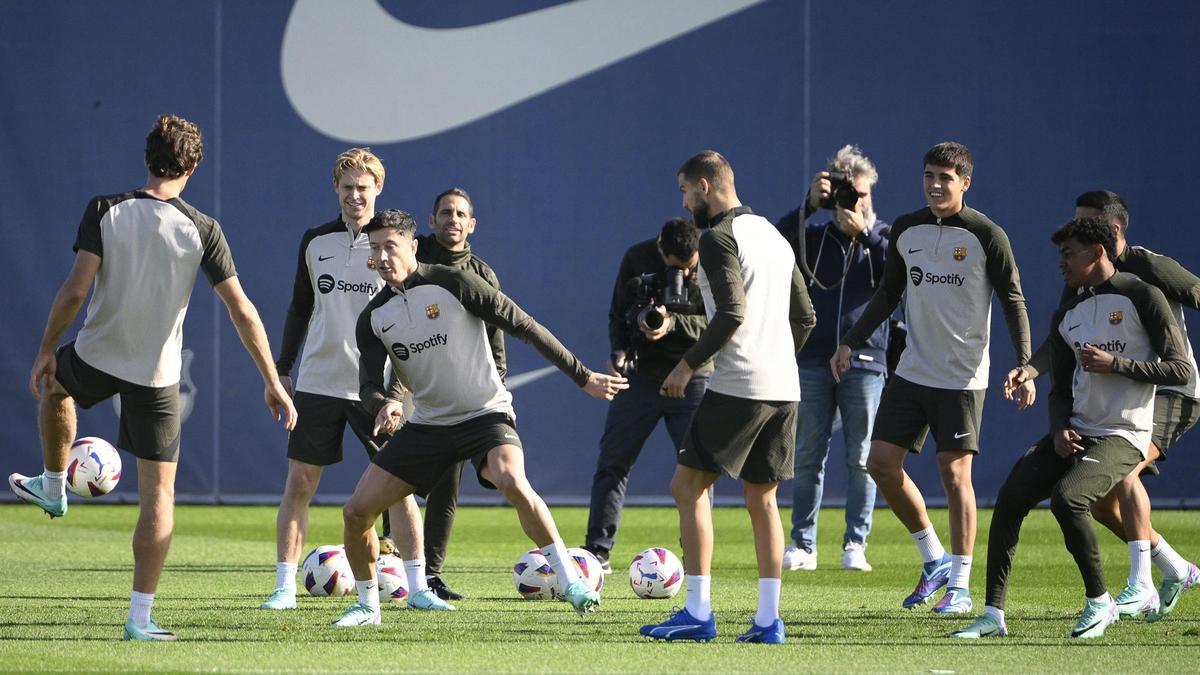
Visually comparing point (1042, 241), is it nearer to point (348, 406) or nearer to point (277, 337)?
point (277, 337)

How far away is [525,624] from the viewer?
6438 mm

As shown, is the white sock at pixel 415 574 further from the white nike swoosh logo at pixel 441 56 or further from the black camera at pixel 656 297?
the white nike swoosh logo at pixel 441 56

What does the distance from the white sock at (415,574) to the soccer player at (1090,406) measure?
95.6 inches

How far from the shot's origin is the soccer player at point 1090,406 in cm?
603

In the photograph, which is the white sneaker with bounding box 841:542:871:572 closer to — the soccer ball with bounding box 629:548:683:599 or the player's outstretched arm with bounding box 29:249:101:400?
the soccer ball with bounding box 629:548:683:599

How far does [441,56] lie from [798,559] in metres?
6.16

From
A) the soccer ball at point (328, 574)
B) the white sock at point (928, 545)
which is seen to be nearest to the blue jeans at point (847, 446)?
the white sock at point (928, 545)

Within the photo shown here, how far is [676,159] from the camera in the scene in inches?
514

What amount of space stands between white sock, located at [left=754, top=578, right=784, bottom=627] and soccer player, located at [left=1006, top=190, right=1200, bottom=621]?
4.97 ft

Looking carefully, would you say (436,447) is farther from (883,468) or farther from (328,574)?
(883,468)

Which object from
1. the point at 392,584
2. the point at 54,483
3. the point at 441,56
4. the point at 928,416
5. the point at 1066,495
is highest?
the point at 441,56

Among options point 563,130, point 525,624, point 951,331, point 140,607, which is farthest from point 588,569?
point 563,130

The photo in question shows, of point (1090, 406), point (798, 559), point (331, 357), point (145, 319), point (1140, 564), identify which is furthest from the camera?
point (798, 559)

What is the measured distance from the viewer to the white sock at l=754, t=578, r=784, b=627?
5766 millimetres
